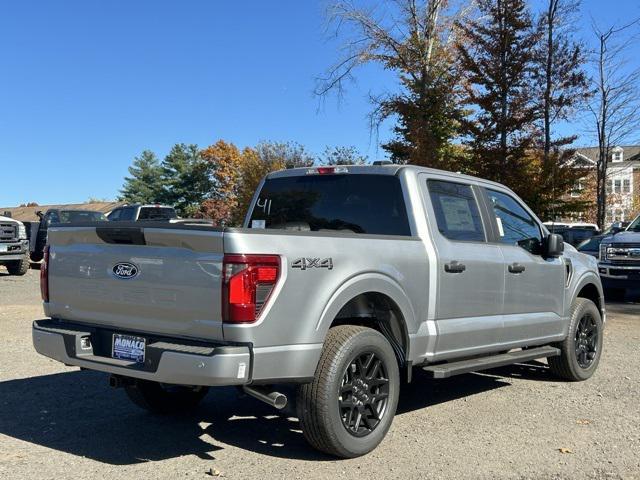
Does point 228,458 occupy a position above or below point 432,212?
below

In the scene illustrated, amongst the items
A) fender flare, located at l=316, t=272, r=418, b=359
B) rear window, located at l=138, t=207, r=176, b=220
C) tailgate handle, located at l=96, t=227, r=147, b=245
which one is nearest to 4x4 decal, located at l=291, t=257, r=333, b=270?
fender flare, located at l=316, t=272, r=418, b=359

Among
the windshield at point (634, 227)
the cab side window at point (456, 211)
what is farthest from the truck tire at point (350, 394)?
the windshield at point (634, 227)

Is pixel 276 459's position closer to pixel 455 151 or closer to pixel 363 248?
pixel 363 248

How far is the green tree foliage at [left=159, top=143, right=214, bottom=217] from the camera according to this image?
217 feet

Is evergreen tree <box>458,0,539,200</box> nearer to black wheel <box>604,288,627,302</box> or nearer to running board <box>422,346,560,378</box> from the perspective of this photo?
black wheel <box>604,288,627,302</box>

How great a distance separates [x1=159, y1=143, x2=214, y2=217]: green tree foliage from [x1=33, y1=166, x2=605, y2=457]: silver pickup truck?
59.8 m

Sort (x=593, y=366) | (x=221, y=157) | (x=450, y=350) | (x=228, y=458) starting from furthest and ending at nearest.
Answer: (x=221, y=157) < (x=593, y=366) < (x=450, y=350) < (x=228, y=458)

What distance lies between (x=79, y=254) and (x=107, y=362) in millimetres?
812

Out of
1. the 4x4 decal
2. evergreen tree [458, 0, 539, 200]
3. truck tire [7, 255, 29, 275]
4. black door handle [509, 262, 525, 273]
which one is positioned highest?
evergreen tree [458, 0, 539, 200]

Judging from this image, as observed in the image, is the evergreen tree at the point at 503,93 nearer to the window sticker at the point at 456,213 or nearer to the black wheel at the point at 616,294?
the black wheel at the point at 616,294

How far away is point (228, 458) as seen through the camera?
→ 4.54m

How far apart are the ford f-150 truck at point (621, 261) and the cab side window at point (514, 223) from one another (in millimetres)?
8525

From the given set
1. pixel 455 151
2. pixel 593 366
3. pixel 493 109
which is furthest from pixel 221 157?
pixel 593 366

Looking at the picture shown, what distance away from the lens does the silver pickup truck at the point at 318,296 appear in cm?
395
